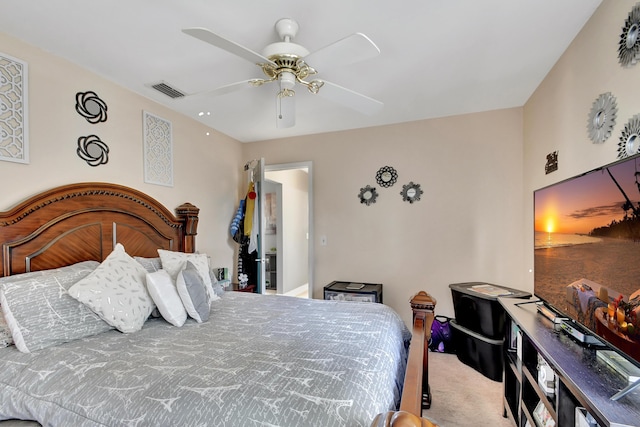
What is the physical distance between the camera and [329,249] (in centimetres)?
376

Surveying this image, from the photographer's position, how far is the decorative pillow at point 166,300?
1835 mm

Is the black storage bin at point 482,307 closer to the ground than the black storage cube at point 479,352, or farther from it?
farther from it

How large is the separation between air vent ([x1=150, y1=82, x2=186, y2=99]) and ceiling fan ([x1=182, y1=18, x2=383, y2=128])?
844 millimetres

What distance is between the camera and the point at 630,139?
1385 millimetres

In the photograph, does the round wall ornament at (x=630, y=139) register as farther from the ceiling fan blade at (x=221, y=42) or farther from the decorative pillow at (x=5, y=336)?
the decorative pillow at (x=5, y=336)

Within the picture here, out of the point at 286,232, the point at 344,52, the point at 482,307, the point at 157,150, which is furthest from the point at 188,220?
the point at 482,307

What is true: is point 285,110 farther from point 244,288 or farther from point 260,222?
point 244,288

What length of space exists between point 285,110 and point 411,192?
195 centimetres

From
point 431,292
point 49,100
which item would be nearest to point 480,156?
point 431,292

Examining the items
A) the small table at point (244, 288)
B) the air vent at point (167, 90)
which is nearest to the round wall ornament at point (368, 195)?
the small table at point (244, 288)

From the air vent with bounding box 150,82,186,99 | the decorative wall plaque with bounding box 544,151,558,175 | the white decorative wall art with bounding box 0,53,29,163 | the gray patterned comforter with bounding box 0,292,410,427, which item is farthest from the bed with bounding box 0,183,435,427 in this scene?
the decorative wall plaque with bounding box 544,151,558,175

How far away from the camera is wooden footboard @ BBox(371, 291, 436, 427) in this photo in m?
0.70

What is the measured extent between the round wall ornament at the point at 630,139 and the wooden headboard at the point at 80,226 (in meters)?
3.21

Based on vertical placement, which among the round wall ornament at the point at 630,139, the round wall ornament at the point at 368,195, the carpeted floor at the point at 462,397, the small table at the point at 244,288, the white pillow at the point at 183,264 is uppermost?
the round wall ornament at the point at 630,139
